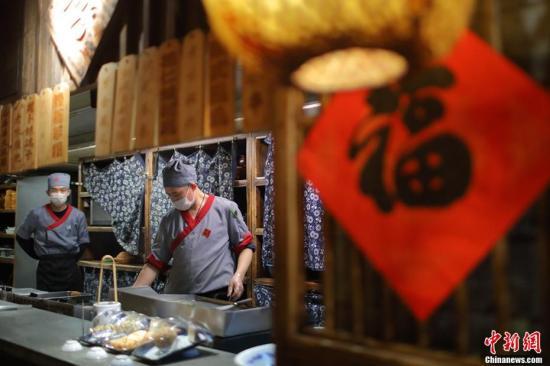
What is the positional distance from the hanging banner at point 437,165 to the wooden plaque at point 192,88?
45.8 inches

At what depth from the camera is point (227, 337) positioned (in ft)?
9.14

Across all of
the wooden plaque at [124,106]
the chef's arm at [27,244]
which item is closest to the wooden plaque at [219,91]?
the wooden plaque at [124,106]

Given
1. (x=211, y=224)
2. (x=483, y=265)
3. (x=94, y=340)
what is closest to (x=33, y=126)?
(x=211, y=224)

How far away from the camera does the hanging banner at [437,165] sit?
130cm

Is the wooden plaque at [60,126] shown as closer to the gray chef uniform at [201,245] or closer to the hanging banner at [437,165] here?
the gray chef uniform at [201,245]

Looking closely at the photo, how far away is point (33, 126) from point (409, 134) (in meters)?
3.75

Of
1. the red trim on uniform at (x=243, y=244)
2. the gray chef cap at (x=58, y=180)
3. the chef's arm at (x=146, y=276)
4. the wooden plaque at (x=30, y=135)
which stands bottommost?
the chef's arm at (x=146, y=276)

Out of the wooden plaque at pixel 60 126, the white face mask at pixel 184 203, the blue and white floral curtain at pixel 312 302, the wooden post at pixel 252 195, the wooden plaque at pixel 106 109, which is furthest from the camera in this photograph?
the wooden post at pixel 252 195

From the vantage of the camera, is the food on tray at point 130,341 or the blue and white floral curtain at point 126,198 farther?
the blue and white floral curtain at point 126,198

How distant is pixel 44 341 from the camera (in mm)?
2900

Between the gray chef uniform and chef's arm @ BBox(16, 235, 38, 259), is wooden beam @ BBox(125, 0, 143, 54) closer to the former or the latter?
the gray chef uniform

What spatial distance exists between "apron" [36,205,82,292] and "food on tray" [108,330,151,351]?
4.47 meters

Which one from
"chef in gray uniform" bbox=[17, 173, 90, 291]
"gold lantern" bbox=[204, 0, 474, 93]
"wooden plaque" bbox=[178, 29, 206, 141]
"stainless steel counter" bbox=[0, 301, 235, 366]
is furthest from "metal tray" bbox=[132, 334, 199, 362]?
"chef in gray uniform" bbox=[17, 173, 90, 291]

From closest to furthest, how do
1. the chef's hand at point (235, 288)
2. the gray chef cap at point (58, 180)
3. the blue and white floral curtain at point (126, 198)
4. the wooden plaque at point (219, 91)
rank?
1. the wooden plaque at point (219, 91)
2. the chef's hand at point (235, 288)
3. the gray chef cap at point (58, 180)
4. the blue and white floral curtain at point (126, 198)
